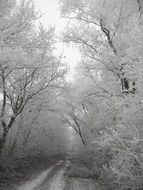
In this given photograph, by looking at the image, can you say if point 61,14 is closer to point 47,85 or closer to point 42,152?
point 47,85

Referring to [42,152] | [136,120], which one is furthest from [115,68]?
[42,152]

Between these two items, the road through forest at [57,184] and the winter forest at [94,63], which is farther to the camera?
the road through forest at [57,184]

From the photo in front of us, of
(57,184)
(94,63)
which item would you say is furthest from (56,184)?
(94,63)

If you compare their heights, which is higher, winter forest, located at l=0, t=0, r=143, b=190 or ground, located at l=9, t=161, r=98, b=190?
winter forest, located at l=0, t=0, r=143, b=190

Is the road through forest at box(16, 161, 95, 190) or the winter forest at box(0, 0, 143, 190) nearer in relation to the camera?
the winter forest at box(0, 0, 143, 190)

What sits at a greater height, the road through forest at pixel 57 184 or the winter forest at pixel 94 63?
the winter forest at pixel 94 63

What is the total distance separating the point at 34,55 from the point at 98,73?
12.8ft

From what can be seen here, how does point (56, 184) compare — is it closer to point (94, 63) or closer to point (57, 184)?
point (57, 184)

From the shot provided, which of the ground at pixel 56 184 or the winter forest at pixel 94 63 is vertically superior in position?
the winter forest at pixel 94 63

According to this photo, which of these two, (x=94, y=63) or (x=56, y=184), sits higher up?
(x=94, y=63)

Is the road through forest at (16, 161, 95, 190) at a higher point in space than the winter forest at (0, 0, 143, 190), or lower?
lower

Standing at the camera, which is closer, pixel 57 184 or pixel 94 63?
pixel 94 63

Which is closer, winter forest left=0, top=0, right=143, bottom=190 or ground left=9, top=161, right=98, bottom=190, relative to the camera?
winter forest left=0, top=0, right=143, bottom=190

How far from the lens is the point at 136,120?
17.3 feet
